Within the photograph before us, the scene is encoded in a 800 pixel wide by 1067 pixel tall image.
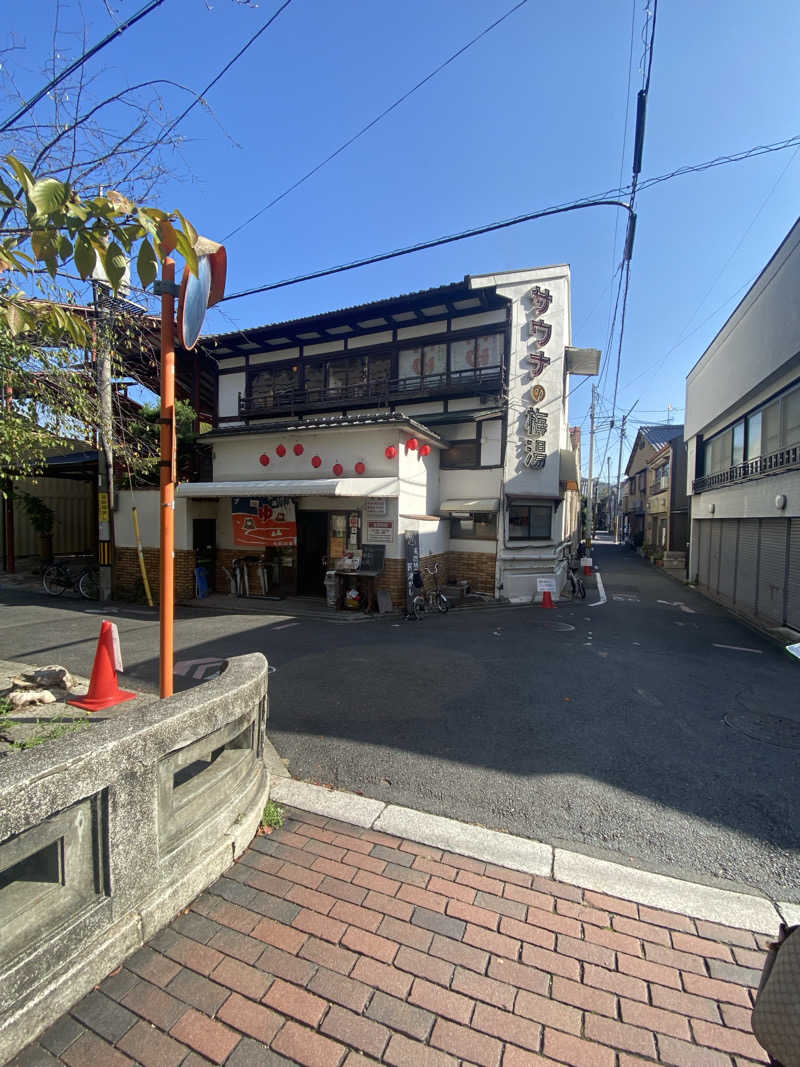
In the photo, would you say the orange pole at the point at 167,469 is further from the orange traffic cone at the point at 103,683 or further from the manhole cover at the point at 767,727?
the manhole cover at the point at 767,727

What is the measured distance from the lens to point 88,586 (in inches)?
480

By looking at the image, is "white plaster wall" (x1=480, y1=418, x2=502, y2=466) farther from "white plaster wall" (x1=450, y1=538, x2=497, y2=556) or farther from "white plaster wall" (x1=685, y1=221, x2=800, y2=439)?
"white plaster wall" (x1=685, y1=221, x2=800, y2=439)

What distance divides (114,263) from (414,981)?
12.0 ft

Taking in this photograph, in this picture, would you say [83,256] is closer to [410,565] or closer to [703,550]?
[410,565]

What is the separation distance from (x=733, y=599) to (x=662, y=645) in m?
6.12

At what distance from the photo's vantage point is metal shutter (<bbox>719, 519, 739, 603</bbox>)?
1266 cm

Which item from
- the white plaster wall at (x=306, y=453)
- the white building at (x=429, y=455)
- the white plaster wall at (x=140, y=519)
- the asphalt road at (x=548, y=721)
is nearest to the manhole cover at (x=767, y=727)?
the asphalt road at (x=548, y=721)

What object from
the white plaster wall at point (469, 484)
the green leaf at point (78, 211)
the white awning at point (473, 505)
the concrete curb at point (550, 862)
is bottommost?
the concrete curb at point (550, 862)

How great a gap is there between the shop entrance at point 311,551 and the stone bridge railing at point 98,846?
31.4 feet

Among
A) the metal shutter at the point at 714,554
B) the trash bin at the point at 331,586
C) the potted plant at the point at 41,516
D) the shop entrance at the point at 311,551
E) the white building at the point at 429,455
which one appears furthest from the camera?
the metal shutter at the point at 714,554

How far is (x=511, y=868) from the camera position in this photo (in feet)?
8.97

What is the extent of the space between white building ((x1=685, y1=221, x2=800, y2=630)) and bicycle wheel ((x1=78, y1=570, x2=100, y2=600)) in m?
16.5

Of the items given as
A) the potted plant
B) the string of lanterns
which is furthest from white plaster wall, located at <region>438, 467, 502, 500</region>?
the potted plant

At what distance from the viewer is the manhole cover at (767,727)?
4.53 m
